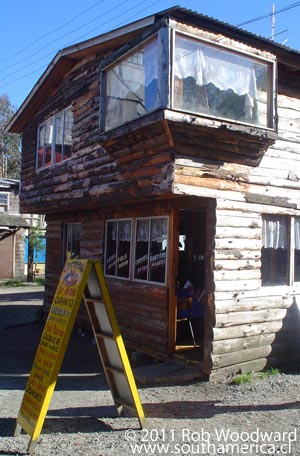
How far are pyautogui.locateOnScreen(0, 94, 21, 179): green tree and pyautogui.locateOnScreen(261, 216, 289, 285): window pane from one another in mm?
45471

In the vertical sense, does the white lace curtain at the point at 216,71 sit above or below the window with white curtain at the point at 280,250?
above

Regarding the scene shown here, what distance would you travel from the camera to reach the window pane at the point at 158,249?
8602 mm

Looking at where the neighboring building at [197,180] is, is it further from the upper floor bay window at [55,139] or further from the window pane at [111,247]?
the upper floor bay window at [55,139]

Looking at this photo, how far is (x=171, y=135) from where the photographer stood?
681 cm

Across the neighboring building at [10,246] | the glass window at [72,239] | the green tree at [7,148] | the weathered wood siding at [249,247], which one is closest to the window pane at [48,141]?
the glass window at [72,239]

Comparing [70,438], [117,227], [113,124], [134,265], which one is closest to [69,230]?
[117,227]

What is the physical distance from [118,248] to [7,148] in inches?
1730

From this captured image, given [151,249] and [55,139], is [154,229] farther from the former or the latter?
[55,139]

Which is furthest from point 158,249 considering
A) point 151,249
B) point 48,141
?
point 48,141

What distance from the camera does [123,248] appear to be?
10.0 metres

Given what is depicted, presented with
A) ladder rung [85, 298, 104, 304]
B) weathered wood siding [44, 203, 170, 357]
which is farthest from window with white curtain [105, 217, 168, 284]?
ladder rung [85, 298, 104, 304]

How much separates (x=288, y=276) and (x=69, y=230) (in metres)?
6.61

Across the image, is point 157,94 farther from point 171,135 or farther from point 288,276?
point 288,276

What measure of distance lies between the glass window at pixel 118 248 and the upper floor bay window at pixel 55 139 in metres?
2.08
